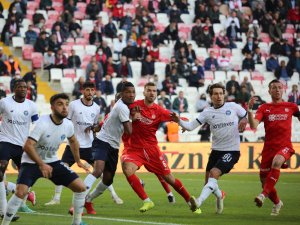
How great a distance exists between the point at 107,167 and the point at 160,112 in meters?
1.41

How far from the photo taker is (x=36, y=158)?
12.6 meters

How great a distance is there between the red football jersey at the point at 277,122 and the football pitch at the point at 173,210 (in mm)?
1308

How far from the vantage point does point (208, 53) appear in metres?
39.8

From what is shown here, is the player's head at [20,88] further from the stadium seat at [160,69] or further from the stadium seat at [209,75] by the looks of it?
the stadium seat at [209,75]

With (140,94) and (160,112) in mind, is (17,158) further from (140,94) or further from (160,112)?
(140,94)

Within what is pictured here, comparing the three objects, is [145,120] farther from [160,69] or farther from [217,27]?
[217,27]

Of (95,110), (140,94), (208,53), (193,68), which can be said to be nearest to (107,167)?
(95,110)

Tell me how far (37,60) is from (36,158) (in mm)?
23160

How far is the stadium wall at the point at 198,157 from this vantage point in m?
30.0

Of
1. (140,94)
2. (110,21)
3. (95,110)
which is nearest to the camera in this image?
(95,110)

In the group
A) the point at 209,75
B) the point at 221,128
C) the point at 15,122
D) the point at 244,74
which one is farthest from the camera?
the point at 244,74

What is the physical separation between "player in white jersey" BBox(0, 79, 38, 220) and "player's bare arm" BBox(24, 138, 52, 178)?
143 inches

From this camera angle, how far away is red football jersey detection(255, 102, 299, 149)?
16.4 metres

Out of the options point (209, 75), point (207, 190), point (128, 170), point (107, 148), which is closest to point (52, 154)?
point (128, 170)
